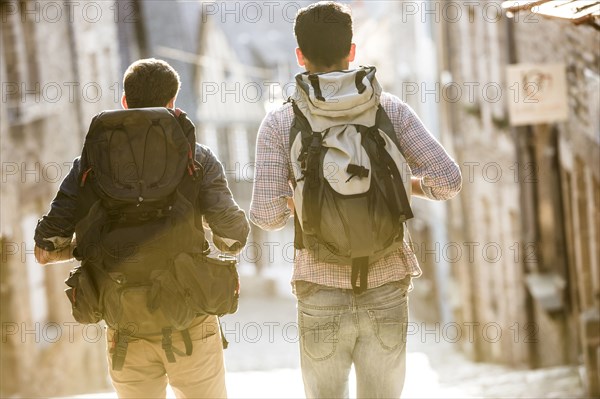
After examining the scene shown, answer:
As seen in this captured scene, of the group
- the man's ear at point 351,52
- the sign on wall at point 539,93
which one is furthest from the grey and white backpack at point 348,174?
the sign on wall at point 539,93

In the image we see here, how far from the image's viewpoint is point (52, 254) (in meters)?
4.15

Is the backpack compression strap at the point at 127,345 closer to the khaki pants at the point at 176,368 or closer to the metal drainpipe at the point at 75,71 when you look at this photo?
the khaki pants at the point at 176,368

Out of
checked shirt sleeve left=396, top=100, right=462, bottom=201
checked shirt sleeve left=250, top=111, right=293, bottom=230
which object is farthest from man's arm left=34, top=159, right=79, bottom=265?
checked shirt sleeve left=396, top=100, right=462, bottom=201

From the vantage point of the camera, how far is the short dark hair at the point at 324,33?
13.4ft

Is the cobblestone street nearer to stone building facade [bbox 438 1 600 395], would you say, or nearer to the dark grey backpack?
stone building facade [bbox 438 1 600 395]

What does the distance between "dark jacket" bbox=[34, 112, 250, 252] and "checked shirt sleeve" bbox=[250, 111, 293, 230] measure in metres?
0.08

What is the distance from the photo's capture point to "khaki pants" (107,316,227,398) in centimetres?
412

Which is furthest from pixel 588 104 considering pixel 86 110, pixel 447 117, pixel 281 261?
pixel 281 261

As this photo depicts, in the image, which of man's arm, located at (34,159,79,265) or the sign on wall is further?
the sign on wall

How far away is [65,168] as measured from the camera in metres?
16.3

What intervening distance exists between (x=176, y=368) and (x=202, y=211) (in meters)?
0.56

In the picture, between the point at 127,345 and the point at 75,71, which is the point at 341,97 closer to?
the point at 127,345

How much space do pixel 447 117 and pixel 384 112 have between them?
17339 millimetres

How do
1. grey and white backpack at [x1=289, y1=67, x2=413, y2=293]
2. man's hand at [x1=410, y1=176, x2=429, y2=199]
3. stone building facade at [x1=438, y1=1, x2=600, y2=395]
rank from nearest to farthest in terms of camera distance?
grey and white backpack at [x1=289, y1=67, x2=413, y2=293] → man's hand at [x1=410, y1=176, x2=429, y2=199] → stone building facade at [x1=438, y1=1, x2=600, y2=395]
